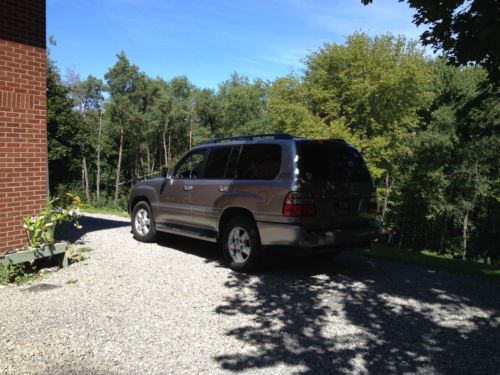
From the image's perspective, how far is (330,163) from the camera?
20.3 feet

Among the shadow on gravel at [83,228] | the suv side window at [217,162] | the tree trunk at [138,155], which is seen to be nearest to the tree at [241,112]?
the tree trunk at [138,155]

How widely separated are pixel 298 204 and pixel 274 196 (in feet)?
1.35

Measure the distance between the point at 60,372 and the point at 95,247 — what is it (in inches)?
192

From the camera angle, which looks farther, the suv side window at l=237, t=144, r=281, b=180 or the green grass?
the green grass

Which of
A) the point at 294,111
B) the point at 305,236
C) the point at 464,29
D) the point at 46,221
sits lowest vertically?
the point at 305,236

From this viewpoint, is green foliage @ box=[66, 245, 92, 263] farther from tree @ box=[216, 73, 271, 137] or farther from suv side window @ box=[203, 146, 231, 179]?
tree @ box=[216, 73, 271, 137]

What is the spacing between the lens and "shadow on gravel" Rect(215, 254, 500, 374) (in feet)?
11.8

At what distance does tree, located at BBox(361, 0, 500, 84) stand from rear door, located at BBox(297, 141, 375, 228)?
196 centimetres

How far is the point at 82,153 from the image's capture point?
26375 millimetres

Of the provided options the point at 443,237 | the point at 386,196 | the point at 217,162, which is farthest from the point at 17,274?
the point at 443,237

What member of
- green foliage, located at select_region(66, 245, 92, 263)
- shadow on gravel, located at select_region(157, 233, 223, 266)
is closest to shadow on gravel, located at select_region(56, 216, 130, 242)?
green foliage, located at select_region(66, 245, 92, 263)

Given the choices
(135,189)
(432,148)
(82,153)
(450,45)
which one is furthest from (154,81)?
(450,45)

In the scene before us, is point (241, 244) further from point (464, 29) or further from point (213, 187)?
point (464, 29)

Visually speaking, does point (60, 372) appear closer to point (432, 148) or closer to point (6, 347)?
point (6, 347)
